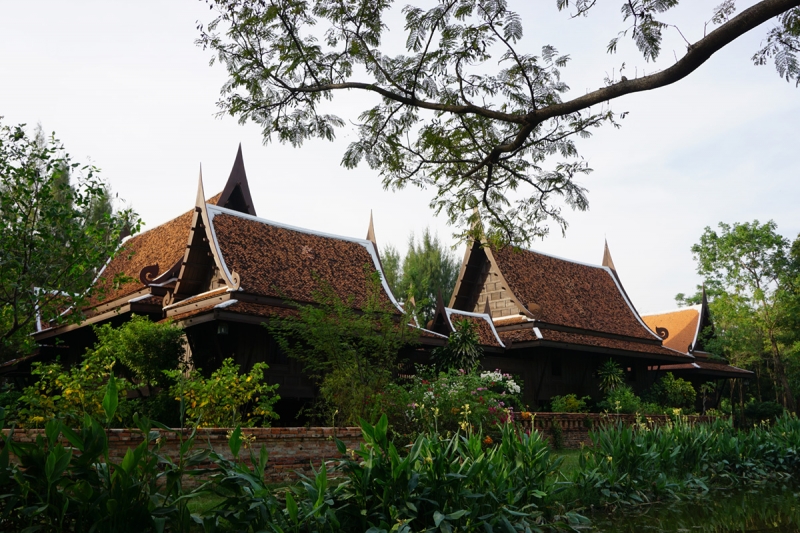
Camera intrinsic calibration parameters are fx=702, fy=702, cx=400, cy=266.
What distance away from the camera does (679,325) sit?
94.7 ft

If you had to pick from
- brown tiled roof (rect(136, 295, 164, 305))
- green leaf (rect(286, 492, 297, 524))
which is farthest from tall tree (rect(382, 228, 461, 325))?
green leaf (rect(286, 492, 297, 524))

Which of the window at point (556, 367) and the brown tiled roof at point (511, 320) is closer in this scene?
the brown tiled roof at point (511, 320)

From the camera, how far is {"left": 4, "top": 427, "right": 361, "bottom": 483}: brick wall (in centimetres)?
761

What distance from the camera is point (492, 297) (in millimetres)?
22172

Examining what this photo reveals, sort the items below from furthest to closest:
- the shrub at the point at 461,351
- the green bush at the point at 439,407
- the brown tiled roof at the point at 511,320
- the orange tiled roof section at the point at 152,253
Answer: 1. the brown tiled roof at the point at 511,320
2. the orange tiled roof section at the point at 152,253
3. the shrub at the point at 461,351
4. the green bush at the point at 439,407

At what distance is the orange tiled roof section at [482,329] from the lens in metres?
19.2

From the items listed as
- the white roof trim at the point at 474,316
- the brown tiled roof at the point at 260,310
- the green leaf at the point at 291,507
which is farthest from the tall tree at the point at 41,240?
the white roof trim at the point at 474,316

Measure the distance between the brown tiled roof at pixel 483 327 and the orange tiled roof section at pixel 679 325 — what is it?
1022 cm

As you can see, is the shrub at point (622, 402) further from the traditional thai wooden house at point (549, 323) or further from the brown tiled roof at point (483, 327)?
the brown tiled roof at point (483, 327)

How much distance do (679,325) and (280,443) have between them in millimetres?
23914

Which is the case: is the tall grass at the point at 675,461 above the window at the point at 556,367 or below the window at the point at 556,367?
below

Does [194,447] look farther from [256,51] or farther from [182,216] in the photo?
[182,216]

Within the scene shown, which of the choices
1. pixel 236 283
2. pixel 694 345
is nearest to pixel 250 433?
pixel 236 283

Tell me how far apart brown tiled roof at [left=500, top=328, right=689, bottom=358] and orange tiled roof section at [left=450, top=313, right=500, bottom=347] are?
502mm
